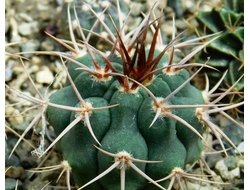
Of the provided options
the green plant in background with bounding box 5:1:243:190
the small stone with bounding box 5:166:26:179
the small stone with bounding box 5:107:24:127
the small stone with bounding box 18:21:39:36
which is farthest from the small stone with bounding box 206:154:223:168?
the small stone with bounding box 18:21:39:36

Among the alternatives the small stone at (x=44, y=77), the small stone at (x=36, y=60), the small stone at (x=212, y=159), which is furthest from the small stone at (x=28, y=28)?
the small stone at (x=212, y=159)

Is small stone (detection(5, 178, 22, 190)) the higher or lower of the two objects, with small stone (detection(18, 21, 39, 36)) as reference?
lower

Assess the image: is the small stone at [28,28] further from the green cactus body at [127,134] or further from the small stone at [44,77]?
the green cactus body at [127,134]

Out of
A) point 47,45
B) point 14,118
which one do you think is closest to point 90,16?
point 47,45

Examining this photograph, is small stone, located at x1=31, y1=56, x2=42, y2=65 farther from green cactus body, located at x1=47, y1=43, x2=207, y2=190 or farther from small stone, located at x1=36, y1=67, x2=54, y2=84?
green cactus body, located at x1=47, y1=43, x2=207, y2=190
